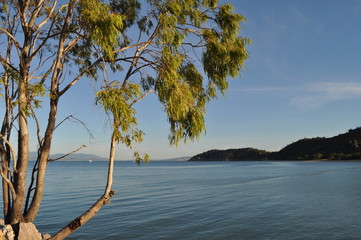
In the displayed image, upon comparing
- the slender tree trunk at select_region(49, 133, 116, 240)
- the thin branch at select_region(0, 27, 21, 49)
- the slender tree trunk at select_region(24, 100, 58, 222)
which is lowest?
the slender tree trunk at select_region(49, 133, 116, 240)

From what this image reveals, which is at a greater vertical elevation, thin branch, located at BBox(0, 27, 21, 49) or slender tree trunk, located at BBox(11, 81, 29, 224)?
thin branch, located at BBox(0, 27, 21, 49)

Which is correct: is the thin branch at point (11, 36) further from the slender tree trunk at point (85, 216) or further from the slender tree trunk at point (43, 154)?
the slender tree trunk at point (85, 216)

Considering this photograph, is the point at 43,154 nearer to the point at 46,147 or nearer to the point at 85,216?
the point at 46,147

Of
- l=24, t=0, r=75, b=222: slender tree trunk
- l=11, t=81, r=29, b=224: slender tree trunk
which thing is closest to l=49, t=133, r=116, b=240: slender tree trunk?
l=24, t=0, r=75, b=222: slender tree trunk

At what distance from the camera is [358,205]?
2314 cm

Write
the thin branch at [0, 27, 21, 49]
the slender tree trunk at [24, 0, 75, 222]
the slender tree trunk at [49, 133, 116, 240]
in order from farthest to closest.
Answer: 1. the slender tree trunk at [24, 0, 75, 222]
2. the thin branch at [0, 27, 21, 49]
3. the slender tree trunk at [49, 133, 116, 240]

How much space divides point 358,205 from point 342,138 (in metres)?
186

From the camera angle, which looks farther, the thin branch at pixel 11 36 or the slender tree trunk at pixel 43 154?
the slender tree trunk at pixel 43 154

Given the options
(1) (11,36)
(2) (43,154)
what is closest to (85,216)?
(2) (43,154)

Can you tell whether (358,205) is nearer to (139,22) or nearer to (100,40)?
(139,22)

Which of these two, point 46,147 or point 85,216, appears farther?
point 46,147

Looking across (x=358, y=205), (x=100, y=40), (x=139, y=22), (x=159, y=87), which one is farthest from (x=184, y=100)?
(x=358, y=205)

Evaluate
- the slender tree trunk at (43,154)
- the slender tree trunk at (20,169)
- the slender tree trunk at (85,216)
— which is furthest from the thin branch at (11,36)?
the slender tree trunk at (85,216)

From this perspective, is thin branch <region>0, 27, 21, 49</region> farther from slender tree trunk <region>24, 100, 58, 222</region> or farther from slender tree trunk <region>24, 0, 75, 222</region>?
slender tree trunk <region>24, 100, 58, 222</region>
